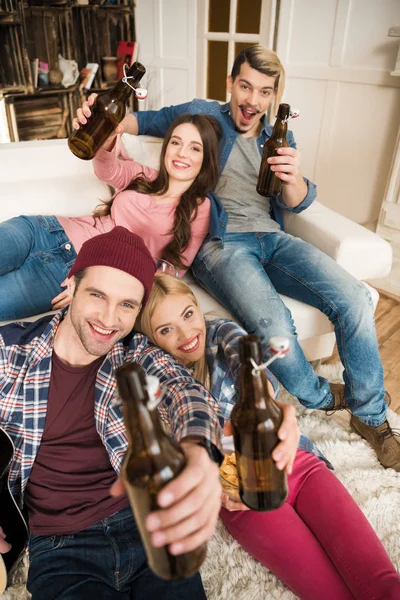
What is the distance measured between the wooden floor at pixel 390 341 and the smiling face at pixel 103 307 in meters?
1.28

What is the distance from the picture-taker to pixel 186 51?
12.3ft

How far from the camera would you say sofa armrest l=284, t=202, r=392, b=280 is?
1752 mm

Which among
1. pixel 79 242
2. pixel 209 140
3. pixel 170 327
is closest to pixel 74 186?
pixel 79 242

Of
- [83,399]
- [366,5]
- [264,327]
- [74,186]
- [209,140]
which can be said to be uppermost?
[366,5]

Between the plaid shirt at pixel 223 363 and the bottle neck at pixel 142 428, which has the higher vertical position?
the bottle neck at pixel 142 428

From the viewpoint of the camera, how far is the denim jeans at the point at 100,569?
923 millimetres

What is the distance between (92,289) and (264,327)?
0.68 metres

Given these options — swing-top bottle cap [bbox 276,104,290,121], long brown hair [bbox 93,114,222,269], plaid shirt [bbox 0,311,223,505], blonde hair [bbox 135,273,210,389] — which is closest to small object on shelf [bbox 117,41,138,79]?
long brown hair [bbox 93,114,222,269]

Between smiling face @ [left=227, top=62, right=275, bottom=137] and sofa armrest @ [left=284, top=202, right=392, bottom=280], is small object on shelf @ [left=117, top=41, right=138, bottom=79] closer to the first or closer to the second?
smiling face @ [left=227, top=62, right=275, bottom=137]

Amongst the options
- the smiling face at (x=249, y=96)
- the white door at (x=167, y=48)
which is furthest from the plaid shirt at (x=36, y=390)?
the white door at (x=167, y=48)

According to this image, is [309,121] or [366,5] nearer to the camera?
[366,5]

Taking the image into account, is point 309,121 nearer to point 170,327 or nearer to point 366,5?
point 366,5

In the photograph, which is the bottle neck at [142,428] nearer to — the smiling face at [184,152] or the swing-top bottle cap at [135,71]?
the swing-top bottle cap at [135,71]

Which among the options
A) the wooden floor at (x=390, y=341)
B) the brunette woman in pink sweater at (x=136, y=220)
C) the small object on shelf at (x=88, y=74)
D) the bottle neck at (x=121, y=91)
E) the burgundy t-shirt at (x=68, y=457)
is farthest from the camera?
the small object on shelf at (x=88, y=74)
